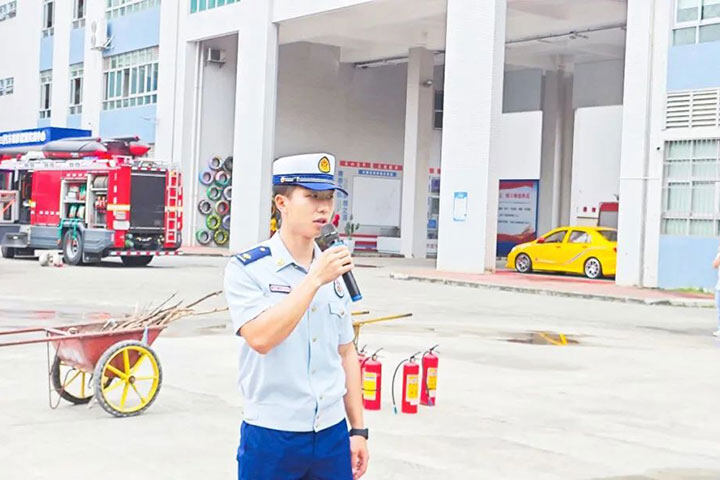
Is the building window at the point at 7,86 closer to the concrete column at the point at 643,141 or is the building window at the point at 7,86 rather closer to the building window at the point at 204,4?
the building window at the point at 204,4

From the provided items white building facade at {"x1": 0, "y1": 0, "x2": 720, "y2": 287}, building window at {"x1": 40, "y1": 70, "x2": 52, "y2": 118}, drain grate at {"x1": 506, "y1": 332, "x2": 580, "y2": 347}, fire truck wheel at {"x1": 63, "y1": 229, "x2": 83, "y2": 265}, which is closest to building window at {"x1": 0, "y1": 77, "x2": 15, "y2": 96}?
white building facade at {"x1": 0, "y1": 0, "x2": 720, "y2": 287}

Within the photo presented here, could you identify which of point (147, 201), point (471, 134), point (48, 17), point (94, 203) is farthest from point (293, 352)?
point (48, 17)

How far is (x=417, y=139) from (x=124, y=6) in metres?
14.6

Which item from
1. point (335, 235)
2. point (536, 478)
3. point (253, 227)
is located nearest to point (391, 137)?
point (253, 227)

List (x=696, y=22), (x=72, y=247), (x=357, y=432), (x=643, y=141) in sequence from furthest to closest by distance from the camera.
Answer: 1. (x=72, y=247)
2. (x=643, y=141)
3. (x=696, y=22)
4. (x=357, y=432)

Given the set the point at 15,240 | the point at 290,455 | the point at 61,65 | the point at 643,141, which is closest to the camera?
the point at 290,455

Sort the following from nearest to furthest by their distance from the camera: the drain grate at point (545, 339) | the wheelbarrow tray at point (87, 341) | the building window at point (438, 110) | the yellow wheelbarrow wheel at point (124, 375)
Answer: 1. the yellow wheelbarrow wheel at point (124, 375)
2. the wheelbarrow tray at point (87, 341)
3. the drain grate at point (545, 339)
4. the building window at point (438, 110)

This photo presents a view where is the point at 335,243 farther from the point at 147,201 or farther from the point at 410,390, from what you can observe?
the point at 147,201

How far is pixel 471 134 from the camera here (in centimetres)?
2970

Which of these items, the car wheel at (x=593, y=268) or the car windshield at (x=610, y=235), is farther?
the car windshield at (x=610, y=235)

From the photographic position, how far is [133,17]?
45.6m

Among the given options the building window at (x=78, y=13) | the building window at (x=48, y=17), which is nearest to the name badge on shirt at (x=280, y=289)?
the building window at (x=78, y=13)

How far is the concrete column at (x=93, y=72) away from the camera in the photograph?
46.9 meters

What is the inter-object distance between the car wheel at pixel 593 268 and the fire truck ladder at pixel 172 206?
11046 millimetres
